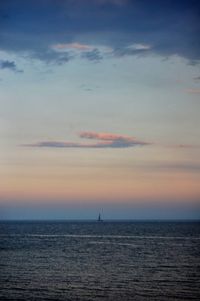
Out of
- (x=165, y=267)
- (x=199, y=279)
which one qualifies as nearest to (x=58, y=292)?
(x=199, y=279)

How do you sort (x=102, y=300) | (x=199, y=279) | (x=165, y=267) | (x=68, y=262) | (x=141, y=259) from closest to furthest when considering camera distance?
1. (x=102, y=300)
2. (x=199, y=279)
3. (x=165, y=267)
4. (x=68, y=262)
5. (x=141, y=259)

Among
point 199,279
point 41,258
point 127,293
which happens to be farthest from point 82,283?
point 41,258

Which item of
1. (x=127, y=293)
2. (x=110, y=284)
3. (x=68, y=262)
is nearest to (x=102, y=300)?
(x=127, y=293)

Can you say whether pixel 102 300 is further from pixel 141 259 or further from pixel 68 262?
pixel 141 259

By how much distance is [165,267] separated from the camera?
184 ft

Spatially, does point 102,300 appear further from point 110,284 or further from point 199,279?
point 199,279

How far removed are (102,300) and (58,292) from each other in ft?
15.6

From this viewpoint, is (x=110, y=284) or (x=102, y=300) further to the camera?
(x=110, y=284)

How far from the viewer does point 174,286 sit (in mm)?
42344

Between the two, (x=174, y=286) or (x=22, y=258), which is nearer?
(x=174, y=286)

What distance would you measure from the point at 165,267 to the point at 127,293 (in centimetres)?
1782

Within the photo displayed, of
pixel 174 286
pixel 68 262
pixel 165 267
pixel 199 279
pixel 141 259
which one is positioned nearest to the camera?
pixel 174 286

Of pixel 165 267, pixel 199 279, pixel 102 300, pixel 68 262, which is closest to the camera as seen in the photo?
pixel 102 300

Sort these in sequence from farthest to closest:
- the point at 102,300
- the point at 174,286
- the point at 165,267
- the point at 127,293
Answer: the point at 165,267 → the point at 174,286 → the point at 127,293 → the point at 102,300
